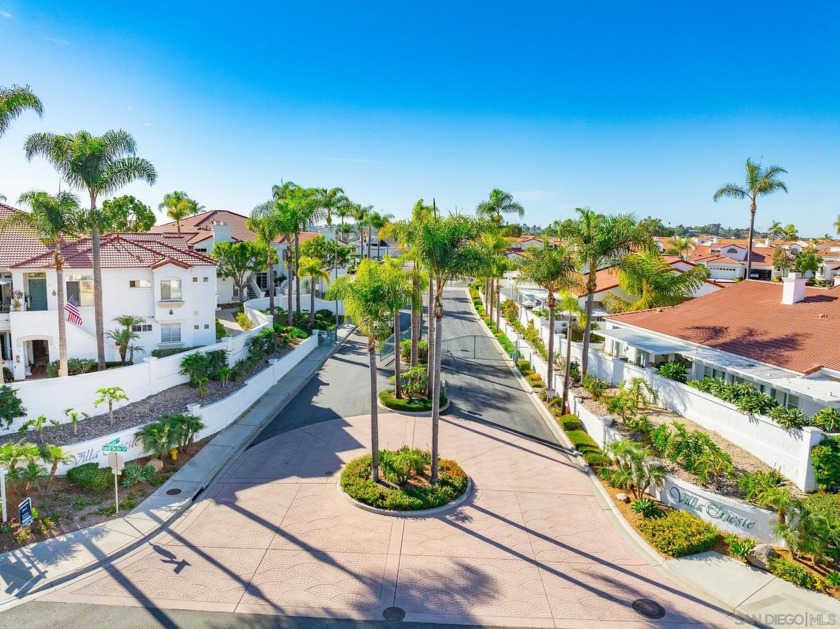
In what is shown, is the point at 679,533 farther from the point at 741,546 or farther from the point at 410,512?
the point at 410,512

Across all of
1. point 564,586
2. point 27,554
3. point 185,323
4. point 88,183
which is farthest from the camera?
point 185,323

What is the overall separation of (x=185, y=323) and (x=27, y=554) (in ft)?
62.1

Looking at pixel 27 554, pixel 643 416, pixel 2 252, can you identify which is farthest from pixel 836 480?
pixel 2 252

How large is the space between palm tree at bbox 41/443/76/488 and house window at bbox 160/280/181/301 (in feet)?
46.9

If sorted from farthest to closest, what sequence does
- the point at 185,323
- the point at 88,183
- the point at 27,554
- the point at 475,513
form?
the point at 185,323 → the point at 88,183 → the point at 475,513 → the point at 27,554

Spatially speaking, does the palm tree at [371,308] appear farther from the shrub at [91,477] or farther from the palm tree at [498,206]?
the palm tree at [498,206]

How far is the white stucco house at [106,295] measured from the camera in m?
26.7

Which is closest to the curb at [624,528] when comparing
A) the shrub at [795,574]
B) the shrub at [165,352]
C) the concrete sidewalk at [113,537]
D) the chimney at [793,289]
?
the shrub at [795,574]

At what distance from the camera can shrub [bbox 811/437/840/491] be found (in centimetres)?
1554

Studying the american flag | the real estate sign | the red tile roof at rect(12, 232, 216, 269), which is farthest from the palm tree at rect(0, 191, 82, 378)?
the real estate sign

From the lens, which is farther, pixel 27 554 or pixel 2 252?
pixel 2 252

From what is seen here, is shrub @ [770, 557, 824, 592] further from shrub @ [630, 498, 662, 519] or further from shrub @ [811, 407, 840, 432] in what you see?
shrub @ [811, 407, 840, 432]

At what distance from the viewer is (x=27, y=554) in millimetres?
14508

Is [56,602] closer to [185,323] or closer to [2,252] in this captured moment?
[185,323]
